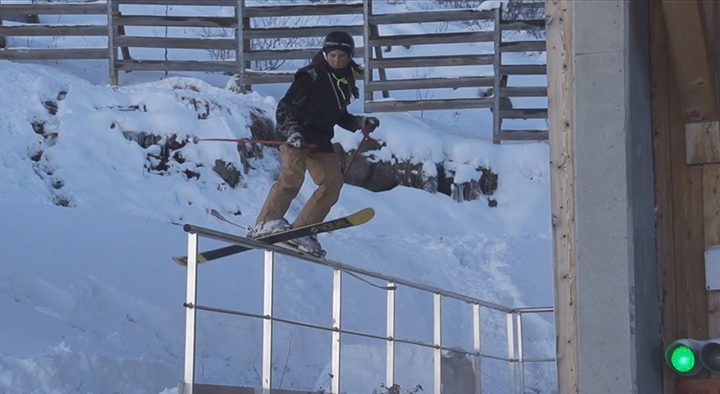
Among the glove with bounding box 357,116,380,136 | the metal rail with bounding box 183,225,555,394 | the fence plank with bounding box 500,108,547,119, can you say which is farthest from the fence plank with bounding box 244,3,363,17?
the glove with bounding box 357,116,380,136

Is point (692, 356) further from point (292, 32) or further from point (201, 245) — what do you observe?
point (292, 32)

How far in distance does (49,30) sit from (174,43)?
196 cm

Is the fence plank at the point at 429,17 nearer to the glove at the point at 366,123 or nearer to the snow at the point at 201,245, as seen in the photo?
the snow at the point at 201,245

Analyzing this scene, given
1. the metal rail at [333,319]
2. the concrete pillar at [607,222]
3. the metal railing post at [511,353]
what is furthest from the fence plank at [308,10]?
the concrete pillar at [607,222]

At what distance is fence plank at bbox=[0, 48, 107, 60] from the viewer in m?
21.8

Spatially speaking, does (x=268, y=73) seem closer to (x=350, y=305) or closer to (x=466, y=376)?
(x=350, y=305)

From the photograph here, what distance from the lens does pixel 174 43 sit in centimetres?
2220

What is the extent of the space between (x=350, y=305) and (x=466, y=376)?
11.3 feet

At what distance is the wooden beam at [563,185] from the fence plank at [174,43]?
15083 millimetres

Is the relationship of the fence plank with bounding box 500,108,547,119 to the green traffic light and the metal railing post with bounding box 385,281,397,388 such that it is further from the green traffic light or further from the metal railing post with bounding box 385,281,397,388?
the green traffic light

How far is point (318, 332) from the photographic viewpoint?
14977mm

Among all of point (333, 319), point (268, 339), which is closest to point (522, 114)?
point (333, 319)

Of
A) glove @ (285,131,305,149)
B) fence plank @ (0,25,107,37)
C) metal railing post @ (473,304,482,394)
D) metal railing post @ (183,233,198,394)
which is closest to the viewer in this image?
metal railing post @ (183,233,198,394)

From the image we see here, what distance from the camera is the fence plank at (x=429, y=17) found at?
22.6m
